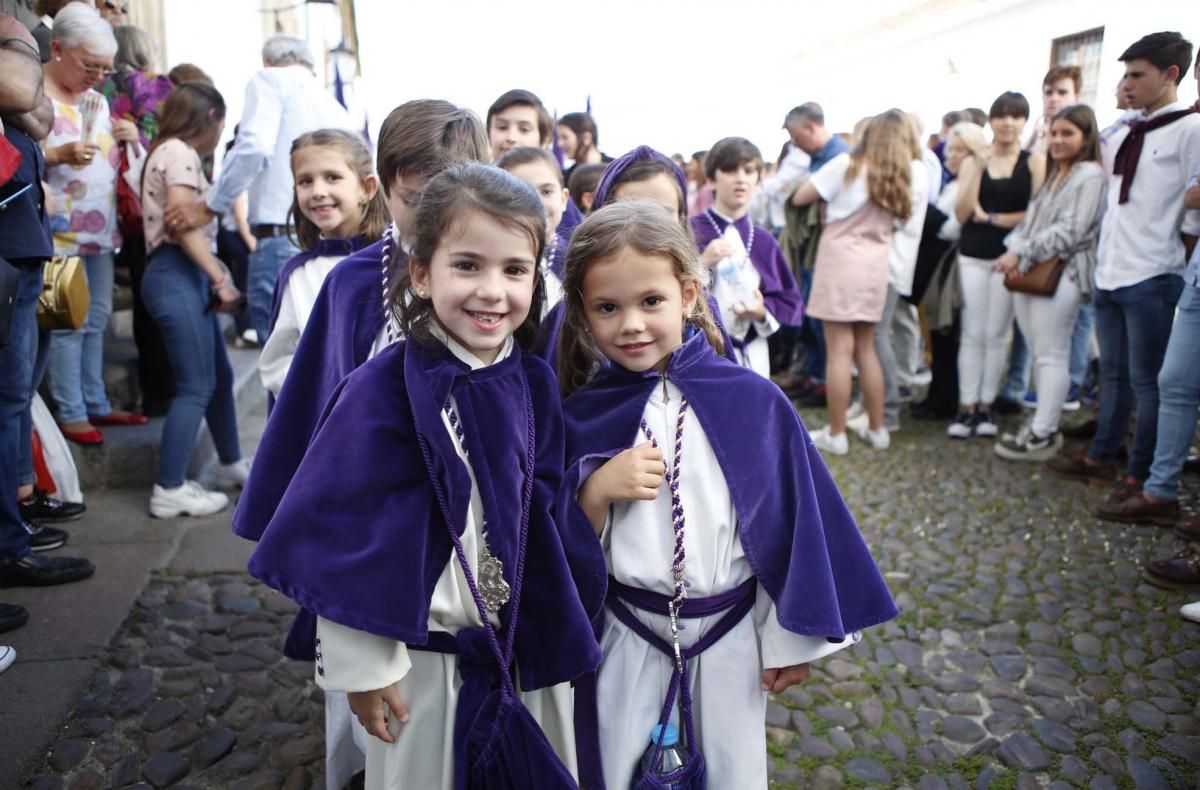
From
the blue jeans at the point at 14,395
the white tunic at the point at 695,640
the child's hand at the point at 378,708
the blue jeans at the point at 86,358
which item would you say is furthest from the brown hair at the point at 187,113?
the child's hand at the point at 378,708

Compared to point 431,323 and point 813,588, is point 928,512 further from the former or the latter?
point 431,323

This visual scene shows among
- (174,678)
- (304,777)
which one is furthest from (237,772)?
(174,678)

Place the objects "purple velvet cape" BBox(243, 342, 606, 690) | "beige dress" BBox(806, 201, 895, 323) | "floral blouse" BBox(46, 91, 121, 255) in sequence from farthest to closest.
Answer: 1. "beige dress" BBox(806, 201, 895, 323)
2. "floral blouse" BBox(46, 91, 121, 255)
3. "purple velvet cape" BBox(243, 342, 606, 690)

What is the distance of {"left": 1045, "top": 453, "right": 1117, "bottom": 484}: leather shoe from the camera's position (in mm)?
4906

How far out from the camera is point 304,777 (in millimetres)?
2430

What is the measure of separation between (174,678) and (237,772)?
1.96 feet

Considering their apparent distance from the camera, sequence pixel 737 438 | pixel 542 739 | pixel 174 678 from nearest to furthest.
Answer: pixel 542 739 < pixel 737 438 < pixel 174 678

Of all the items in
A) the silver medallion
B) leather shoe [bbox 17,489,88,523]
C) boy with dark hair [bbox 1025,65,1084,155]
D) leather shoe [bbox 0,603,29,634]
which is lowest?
leather shoe [bbox 0,603,29,634]

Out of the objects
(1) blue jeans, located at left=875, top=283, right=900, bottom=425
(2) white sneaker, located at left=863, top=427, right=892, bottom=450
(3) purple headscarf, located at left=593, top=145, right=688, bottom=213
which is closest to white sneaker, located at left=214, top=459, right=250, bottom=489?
(3) purple headscarf, located at left=593, top=145, right=688, bottom=213

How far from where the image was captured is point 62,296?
3609 mm

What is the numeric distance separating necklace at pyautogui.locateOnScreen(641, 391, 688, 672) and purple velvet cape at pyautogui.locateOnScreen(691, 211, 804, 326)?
1.98m

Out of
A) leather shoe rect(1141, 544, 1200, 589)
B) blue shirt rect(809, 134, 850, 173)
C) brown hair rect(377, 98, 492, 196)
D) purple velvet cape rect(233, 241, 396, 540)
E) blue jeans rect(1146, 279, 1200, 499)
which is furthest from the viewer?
blue shirt rect(809, 134, 850, 173)

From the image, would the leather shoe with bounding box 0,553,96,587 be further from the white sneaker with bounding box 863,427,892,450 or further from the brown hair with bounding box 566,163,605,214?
the white sneaker with bounding box 863,427,892,450

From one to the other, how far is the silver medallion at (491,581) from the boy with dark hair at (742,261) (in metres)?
1.93
